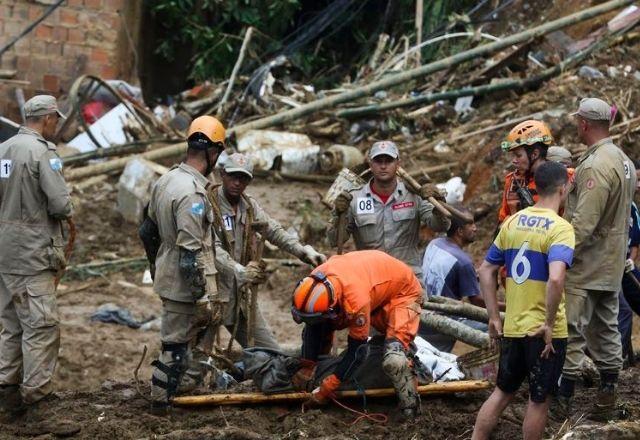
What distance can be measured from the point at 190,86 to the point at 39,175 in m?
12.5

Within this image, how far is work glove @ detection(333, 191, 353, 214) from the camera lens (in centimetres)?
870

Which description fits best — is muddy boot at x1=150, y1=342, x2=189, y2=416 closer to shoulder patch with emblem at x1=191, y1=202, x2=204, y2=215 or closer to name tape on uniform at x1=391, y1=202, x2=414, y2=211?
shoulder patch with emblem at x1=191, y1=202, x2=204, y2=215

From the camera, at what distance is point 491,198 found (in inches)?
511

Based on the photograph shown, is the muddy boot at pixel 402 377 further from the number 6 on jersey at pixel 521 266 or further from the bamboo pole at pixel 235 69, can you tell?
the bamboo pole at pixel 235 69

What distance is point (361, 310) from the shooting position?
285 inches

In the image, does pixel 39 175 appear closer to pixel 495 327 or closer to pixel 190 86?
pixel 495 327

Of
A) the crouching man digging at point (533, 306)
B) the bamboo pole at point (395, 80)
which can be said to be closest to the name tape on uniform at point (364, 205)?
the crouching man digging at point (533, 306)

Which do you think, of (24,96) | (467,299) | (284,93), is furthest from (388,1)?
(467,299)

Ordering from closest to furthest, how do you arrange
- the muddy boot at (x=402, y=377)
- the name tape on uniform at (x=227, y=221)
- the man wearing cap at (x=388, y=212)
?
1. the muddy boot at (x=402, y=377)
2. the name tape on uniform at (x=227, y=221)
3. the man wearing cap at (x=388, y=212)

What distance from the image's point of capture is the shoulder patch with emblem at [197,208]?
296 inches

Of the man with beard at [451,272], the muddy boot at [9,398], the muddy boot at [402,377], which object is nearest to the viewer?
the muddy boot at [402,377]

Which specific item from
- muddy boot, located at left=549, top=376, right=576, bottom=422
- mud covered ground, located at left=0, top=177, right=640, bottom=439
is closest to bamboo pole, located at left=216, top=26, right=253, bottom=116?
mud covered ground, located at left=0, top=177, right=640, bottom=439

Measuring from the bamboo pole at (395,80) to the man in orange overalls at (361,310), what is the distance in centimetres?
813

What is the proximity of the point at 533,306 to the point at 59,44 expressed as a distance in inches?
493
